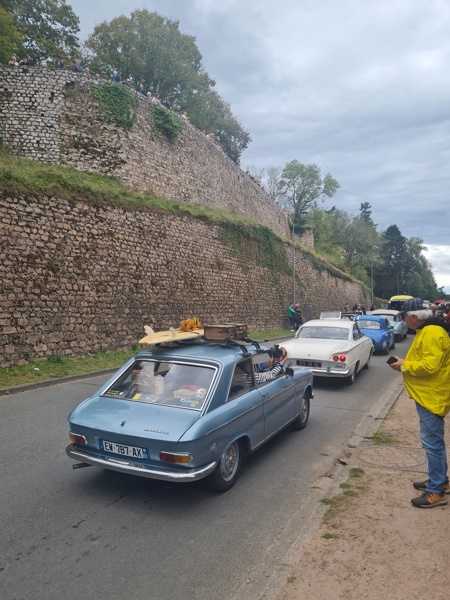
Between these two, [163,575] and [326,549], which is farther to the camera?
[326,549]

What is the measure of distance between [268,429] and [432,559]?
241 cm

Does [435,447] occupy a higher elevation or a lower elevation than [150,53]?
lower

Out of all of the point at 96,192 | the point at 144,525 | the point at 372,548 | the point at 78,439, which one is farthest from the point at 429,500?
the point at 96,192

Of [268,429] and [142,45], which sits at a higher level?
[142,45]

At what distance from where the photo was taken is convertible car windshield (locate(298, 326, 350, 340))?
35.7 ft

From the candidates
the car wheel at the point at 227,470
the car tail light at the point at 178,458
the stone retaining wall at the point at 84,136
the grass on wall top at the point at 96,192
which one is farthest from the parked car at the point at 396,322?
the car tail light at the point at 178,458

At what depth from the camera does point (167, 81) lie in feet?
131

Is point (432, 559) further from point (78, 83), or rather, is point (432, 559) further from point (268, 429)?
point (78, 83)

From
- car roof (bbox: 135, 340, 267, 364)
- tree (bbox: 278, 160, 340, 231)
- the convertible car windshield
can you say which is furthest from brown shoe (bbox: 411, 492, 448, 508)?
tree (bbox: 278, 160, 340, 231)

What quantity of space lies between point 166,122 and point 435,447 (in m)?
23.7

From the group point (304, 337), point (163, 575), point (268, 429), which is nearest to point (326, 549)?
point (163, 575)

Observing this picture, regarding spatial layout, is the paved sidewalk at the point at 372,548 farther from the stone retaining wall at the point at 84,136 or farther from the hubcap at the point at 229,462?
the stone retaining wall at the point at 84,136

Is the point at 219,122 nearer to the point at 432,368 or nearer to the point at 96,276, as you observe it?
the point at 96,276

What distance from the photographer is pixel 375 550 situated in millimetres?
3225
